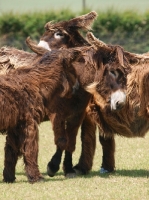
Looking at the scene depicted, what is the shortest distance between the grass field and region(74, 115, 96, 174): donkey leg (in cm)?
1916

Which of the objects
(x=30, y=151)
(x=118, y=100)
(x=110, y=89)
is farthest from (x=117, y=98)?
(x=30, y=151)

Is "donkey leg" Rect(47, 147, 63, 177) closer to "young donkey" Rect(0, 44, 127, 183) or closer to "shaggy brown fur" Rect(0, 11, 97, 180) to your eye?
"young donkey" Rect(0, 44, 127, 183)

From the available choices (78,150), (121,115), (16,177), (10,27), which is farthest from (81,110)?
(10,27)

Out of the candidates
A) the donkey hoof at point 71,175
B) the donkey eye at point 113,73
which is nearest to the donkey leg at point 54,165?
the donkey hoof at point 71,175

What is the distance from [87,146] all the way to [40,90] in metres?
1.50

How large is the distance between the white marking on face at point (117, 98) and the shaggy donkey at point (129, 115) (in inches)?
20.7

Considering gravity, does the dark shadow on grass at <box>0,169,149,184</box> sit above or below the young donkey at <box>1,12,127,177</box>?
below

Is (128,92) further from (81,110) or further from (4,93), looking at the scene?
(4,93)

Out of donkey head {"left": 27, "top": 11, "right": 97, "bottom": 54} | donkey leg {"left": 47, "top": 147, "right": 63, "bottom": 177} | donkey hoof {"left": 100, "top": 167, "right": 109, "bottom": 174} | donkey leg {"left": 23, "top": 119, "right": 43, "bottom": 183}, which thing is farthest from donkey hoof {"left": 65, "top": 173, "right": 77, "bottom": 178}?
donkey head {"left": 27, "top": 11, "right": 97, "bottom": 54}

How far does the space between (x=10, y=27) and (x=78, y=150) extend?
1386cm

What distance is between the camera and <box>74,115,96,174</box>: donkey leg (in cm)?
1150

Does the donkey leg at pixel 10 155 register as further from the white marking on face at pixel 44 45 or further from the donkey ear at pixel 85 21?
the donkey ear at pixel 85 21

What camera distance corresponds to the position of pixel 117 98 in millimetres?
10523

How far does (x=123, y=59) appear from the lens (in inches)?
426
